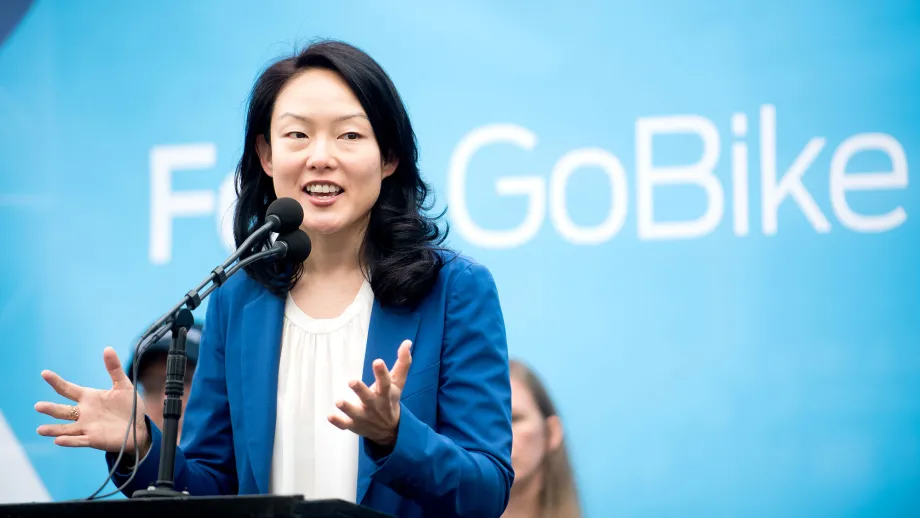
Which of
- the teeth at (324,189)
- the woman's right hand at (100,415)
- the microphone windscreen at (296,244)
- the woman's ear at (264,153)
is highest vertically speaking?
the woman's ear at (264,153)

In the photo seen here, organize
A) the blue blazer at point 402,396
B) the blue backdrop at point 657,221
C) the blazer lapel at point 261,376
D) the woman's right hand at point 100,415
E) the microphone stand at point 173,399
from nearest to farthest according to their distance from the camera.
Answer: the microphone stand at point 173,399 < the woman's right hand at point 100,415 < the blue blazer at point 402,396 < the blazer lapel at point 261,376 < the blue backdrop at point 657,221

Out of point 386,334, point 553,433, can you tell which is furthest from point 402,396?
point 553,433

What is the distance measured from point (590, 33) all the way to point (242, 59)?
1.23 meters

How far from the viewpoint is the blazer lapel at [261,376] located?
1.90 meters

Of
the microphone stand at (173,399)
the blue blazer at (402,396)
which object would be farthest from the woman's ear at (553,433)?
the microphone stand at (173,399)

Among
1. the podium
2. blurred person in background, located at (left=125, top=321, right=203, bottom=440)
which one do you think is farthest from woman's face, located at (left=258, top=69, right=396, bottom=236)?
blurred person in background, located at (left=125, top=321, right=203, bottom=440)

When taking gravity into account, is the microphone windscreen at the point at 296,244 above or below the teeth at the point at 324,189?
below

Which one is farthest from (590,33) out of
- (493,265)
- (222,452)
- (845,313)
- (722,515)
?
(222,452)

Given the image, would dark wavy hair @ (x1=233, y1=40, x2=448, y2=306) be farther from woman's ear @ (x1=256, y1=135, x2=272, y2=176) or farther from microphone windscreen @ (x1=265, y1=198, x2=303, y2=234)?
microphone windscreen @ (x1=265, y1=198, x2=303, y2=234)

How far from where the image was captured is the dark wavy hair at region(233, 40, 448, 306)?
1979 mm

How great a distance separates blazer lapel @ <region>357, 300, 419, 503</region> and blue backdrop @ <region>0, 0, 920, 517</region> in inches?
53.3

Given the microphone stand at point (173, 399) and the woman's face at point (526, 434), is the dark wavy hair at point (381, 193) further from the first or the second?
the woman's face at point (526, 434)

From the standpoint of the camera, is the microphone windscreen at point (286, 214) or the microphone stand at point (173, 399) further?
the microphone windscreen at point (286, 214)

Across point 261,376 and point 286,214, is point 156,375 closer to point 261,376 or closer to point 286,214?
point 261,376
